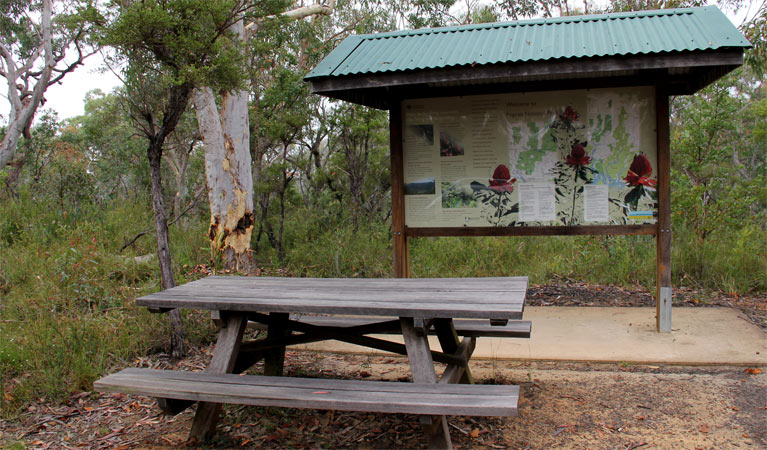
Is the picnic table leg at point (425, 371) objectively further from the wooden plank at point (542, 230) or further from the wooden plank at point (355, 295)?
the wooden plank at point (542, 230)

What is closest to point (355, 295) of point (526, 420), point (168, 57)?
point (526, 420)

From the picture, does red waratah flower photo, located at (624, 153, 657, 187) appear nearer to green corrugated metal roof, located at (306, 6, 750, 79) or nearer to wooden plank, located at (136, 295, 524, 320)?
green corrugated metal roof, located at (306, 6, 750, 79)

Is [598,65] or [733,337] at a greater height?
[598,65]

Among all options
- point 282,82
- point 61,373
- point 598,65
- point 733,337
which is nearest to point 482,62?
point 598,65

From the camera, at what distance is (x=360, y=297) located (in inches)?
133

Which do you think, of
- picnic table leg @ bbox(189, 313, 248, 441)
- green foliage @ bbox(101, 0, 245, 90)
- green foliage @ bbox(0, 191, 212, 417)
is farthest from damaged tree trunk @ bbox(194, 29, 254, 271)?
picnic table leg @ bbox(189, 313, 248, 441)

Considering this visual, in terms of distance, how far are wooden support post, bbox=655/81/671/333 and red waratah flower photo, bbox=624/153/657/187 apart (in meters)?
0.09

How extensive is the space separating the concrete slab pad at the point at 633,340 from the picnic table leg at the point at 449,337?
885mm

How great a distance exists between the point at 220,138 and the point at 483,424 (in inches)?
224

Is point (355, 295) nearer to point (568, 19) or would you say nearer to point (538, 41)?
point (538, 41)

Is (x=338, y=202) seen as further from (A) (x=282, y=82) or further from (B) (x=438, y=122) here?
(B) (x=438, y=122)

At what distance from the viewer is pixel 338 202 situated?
10.1 m

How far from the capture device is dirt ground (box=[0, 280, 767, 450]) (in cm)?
332

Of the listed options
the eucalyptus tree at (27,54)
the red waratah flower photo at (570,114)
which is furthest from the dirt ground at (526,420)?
the eucalyptus tree at (27,54)
